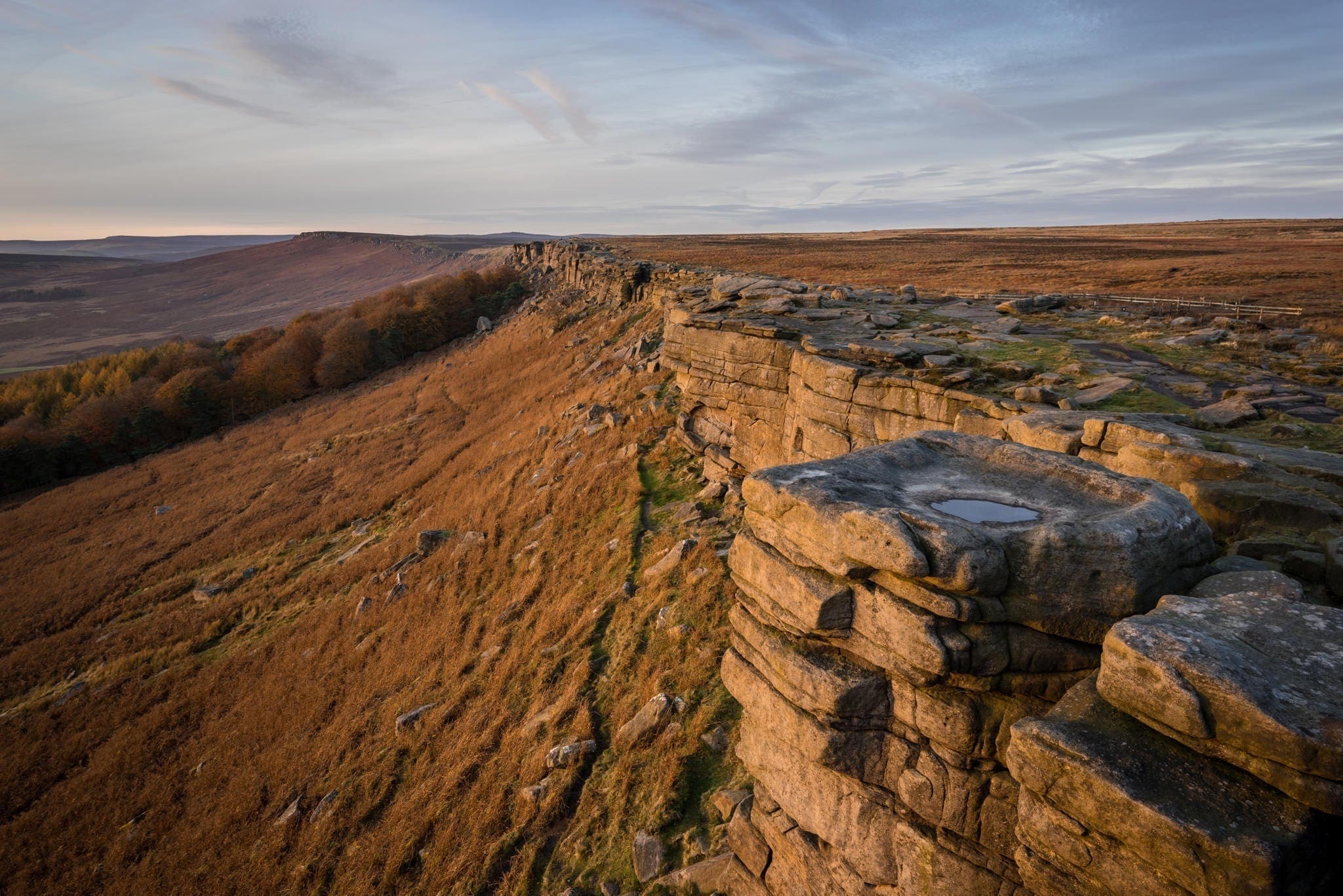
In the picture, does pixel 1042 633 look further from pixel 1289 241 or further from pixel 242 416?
pixel 1289 241

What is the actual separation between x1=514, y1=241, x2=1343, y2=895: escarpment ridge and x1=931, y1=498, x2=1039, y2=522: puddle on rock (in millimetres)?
33

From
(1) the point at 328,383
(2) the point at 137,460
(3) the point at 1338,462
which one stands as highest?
(3) the point at 1338,462

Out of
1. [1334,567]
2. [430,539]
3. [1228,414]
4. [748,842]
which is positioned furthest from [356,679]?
[1228,414]

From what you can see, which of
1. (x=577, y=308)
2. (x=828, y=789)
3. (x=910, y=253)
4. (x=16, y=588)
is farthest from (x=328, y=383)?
(x=910, y=253)

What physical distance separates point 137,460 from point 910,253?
226 ft

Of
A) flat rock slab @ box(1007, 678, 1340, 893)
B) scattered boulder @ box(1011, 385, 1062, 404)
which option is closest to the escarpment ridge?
flat rock slab @ box(1007, 678, 1340, 893)

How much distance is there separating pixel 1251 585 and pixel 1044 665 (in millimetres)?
1807

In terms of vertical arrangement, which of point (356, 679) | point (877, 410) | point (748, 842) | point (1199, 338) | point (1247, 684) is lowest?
point (356, 679)

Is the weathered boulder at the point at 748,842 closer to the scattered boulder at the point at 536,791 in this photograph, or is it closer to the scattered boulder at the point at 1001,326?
the scattered boulder at the point at 536,791

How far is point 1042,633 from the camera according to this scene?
504 cm

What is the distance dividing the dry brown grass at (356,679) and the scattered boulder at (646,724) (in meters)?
0.30

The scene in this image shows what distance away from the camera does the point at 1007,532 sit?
5156 mm

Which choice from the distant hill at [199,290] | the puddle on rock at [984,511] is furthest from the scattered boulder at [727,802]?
the distant hill at [199,290]

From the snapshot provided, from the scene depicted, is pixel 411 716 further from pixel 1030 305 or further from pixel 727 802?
pixel 1030 305
